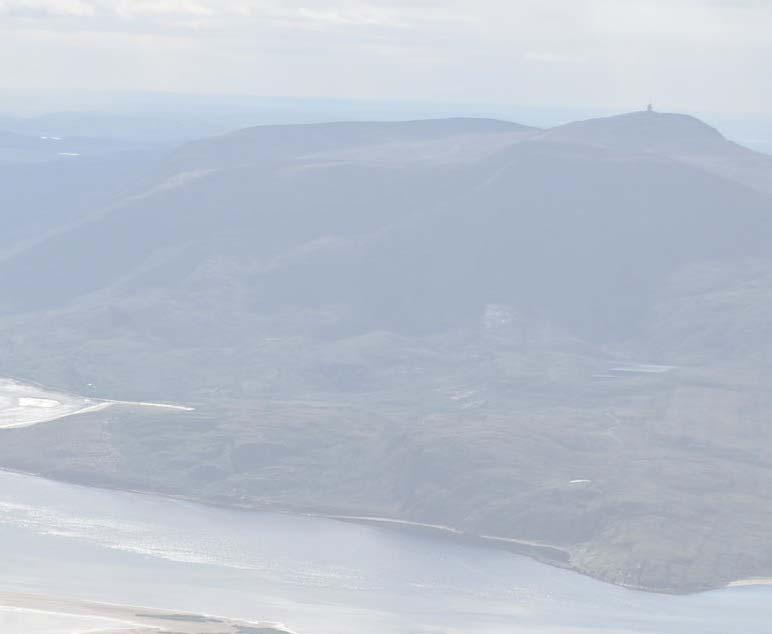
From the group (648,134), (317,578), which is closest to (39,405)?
(317,578)

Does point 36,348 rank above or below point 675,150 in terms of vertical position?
below

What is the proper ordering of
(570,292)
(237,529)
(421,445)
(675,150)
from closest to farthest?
(237,529) < (421,445) < (570,292) < (675,150)

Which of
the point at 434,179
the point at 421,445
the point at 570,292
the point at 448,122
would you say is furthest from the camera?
the point at 448,122


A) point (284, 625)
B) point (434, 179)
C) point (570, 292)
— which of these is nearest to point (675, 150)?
Answer: point (434, 179)

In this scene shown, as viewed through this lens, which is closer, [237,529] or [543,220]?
[237,529]

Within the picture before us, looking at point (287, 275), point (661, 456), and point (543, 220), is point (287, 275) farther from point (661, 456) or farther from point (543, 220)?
point (661, 456)

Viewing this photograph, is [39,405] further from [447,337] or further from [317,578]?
[317,578]
